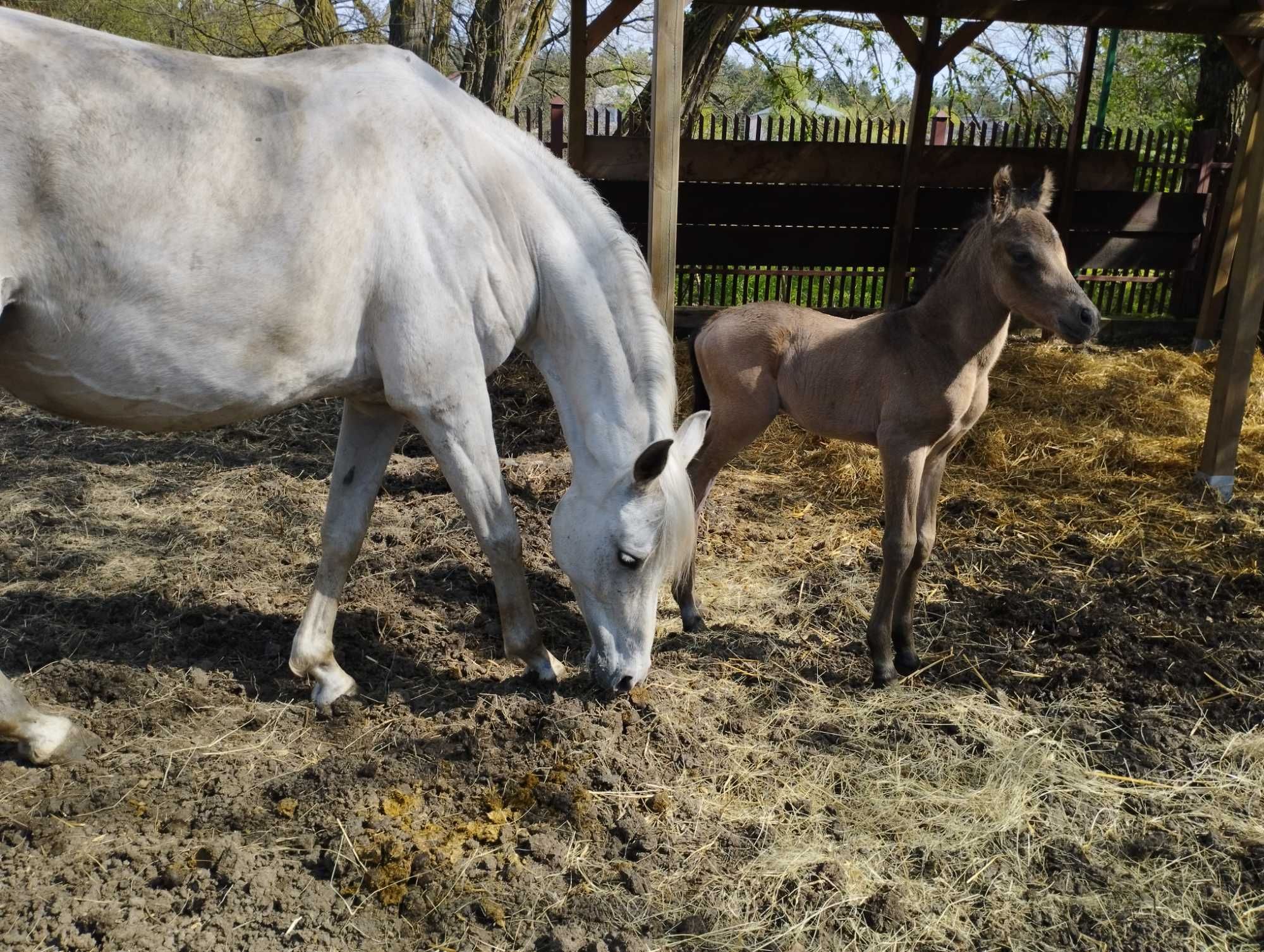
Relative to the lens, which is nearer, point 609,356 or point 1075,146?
point 609,356

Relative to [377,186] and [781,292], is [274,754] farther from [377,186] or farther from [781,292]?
[781,292]

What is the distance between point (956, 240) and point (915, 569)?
1412 millimetres

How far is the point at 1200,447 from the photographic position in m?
5.93

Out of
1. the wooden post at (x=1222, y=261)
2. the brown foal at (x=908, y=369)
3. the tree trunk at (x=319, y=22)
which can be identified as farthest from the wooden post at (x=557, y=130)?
the wooden post at (x=1222, y=261)

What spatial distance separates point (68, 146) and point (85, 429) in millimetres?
4225

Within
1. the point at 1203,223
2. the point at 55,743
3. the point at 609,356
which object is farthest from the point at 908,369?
the point at 1203,223

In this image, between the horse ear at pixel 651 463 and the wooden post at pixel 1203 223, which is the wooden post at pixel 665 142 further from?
the wooden post at pixel 1203 223

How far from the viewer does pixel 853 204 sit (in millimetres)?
8195

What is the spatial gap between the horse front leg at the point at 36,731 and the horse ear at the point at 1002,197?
374 cm

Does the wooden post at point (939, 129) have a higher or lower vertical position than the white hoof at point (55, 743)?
higher

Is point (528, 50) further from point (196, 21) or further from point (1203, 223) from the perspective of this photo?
point (1203, 223)

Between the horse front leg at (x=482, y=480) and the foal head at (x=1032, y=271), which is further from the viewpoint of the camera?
the foal head at (x=1032, y=271)

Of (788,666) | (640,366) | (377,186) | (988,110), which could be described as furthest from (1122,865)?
(988,110)

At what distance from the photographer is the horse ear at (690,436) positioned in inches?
120
